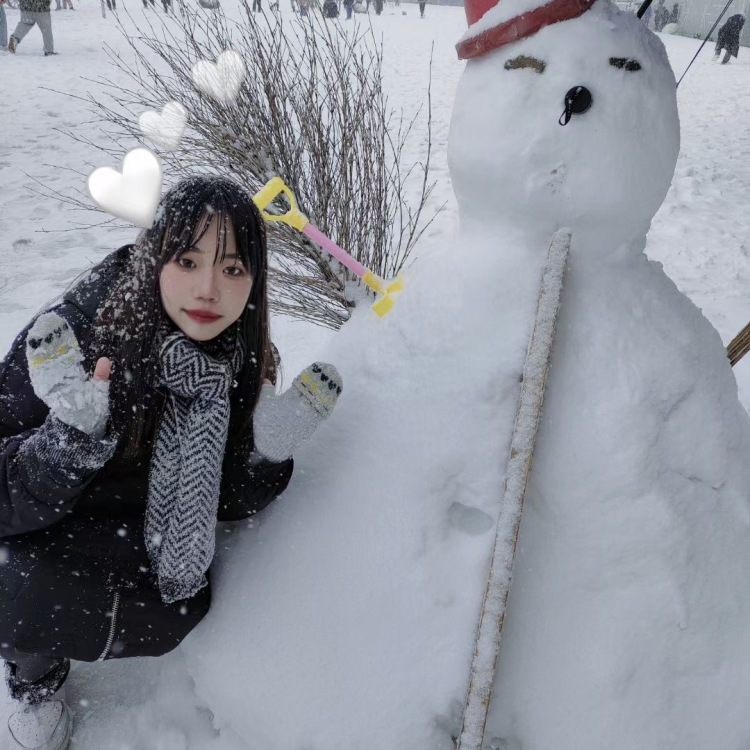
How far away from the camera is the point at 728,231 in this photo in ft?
15.6

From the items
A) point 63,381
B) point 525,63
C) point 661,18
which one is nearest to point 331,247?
point 525,63

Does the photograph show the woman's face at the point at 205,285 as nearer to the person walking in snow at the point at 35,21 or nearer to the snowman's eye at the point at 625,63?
the snowman's eye at the point at 625,63

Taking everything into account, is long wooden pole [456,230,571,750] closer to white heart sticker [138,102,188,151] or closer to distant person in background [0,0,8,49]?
white heart sticker [138,102,188,151]

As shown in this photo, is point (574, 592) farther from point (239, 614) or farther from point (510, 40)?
point (510, 40)

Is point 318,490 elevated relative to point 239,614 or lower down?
elevated

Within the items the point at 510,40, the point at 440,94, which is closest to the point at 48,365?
the point at 510,40

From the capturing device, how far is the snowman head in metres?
1.19

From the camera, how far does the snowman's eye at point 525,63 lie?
3.94 feet

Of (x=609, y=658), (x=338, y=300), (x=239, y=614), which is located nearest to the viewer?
(x=609, y=658)

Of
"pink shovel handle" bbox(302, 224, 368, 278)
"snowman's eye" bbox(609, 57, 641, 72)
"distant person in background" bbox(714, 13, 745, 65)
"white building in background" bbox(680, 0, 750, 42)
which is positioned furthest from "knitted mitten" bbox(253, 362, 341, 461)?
"white building in background" bbox(680, 0, 750, 42)

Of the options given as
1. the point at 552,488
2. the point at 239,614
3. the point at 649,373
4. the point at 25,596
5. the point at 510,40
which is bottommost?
the point at 239,614

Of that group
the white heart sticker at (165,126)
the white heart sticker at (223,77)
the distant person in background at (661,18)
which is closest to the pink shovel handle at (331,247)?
the white heart sticker at (223,77)

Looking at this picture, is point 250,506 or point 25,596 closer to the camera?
point 25,596

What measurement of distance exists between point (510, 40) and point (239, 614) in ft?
4.63
